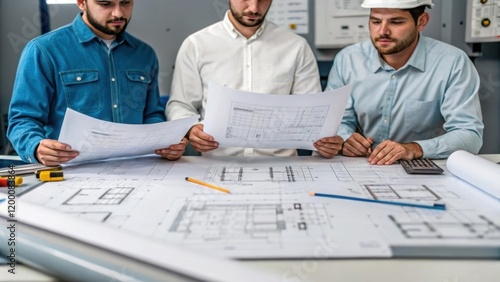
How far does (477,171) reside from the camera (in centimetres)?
101

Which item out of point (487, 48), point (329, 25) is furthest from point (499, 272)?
point (487, 48)

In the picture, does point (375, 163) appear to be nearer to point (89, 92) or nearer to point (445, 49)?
point (445, 49)

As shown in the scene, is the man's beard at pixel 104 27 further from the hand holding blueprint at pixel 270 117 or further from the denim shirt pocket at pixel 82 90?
the hand holding blueprint at pixel 270 117

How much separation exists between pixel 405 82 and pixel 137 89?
3.19ft

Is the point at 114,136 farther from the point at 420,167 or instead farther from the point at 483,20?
the point at 483,20

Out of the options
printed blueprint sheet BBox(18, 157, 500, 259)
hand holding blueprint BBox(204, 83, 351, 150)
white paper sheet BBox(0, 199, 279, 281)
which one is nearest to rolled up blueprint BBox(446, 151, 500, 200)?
printed blueprint sheet BBox(18, 157, 500, 259)

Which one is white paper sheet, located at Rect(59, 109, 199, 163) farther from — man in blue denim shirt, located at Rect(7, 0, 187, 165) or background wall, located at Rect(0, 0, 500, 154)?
background wall, located at Rect(0, 0, 500, 154)

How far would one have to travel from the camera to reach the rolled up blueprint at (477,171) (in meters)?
0.94

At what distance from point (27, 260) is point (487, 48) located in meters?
2.34

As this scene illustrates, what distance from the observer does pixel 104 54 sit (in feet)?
5.17

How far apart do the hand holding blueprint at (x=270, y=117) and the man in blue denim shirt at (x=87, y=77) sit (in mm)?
165

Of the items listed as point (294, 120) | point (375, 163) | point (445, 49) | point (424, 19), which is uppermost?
point (424, 19)

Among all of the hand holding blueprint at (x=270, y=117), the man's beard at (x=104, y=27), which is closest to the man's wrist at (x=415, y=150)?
the hand holding blueprint at (x=270, y=117)

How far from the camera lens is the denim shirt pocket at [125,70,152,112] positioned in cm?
162
